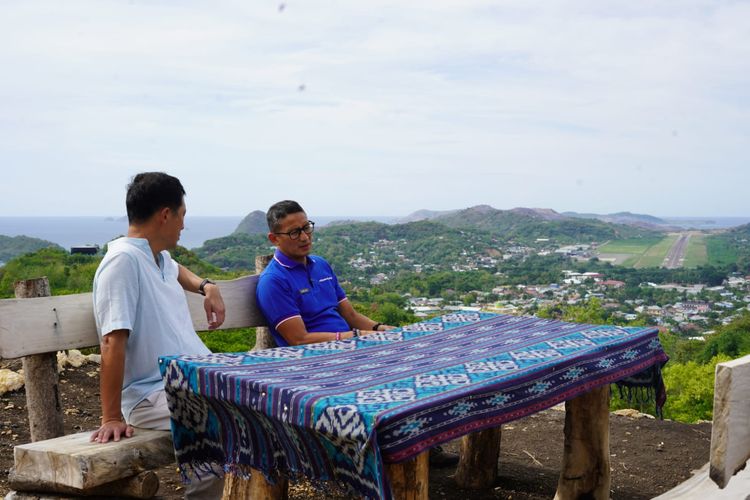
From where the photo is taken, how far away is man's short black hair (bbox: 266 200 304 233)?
15.0 feet

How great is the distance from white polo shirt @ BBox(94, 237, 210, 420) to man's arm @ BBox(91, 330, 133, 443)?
0.06 m

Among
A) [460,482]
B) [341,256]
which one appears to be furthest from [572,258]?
[460,482]

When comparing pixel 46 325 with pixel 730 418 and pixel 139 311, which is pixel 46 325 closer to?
pixel 139 311

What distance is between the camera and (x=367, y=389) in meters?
2.69

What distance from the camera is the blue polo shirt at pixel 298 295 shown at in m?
4.49

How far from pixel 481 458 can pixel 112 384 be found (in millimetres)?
2251

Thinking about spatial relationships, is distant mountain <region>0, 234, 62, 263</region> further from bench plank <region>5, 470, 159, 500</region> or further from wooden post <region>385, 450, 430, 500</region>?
wooden post <region>385, 450, 430, 500</region>

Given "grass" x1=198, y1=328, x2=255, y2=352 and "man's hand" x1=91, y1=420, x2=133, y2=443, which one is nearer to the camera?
"man's hand" x1=91, y1=420, x2=133, y2=443

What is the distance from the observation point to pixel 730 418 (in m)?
1.56

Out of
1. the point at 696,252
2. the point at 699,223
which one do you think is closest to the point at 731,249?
the point at 696,252

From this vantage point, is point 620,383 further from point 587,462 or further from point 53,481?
point 53,481

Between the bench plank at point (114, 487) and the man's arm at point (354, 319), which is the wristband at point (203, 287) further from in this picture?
the bench plank at point (114, 487)

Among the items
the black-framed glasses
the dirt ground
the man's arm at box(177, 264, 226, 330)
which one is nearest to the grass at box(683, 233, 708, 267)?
the dirt ground

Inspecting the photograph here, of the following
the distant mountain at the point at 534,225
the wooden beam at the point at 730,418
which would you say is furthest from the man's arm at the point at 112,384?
the distant mountain at the point at 534,225
